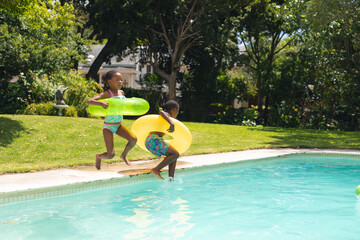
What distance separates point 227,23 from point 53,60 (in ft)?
34.1

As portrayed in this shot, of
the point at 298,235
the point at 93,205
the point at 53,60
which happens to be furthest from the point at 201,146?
the point at 53,60

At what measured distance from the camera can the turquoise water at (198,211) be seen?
16.2 feet

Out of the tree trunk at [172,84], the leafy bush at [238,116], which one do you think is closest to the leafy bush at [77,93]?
the tree trunk at [172,84]

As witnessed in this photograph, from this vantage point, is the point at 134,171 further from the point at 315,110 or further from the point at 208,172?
the point at 315,110

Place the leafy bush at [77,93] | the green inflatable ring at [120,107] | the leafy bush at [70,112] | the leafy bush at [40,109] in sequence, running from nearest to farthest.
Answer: the green inflatable ring at [120,107]
the leafy bush at [40,109]
the leafy bush at [70,112]
the leafy bush at [77,93]

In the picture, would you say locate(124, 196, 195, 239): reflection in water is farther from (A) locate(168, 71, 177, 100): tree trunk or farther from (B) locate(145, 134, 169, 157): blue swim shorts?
(A) locate(168, 71, 177, 100): tree trunk

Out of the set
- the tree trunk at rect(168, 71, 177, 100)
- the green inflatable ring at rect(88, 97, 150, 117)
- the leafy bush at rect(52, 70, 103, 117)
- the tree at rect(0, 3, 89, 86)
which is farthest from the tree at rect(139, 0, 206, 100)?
the green inflatable ring at rect(88, 97, 150, 117)

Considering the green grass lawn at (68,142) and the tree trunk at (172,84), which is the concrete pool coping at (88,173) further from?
the tree trunk at (172,84)

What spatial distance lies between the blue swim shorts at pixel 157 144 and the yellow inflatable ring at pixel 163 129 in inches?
5.6

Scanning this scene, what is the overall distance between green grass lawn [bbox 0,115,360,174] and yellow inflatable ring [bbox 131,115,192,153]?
6.96 feet

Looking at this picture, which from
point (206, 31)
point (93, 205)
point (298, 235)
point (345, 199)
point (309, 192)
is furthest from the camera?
point (206, 31)

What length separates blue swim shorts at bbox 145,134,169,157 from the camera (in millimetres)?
7211

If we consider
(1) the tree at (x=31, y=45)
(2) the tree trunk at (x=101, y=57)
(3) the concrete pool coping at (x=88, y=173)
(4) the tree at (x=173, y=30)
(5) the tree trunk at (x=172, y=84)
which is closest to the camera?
(3) the concrete pool coping at (x=88, y=173)

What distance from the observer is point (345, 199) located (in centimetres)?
703
